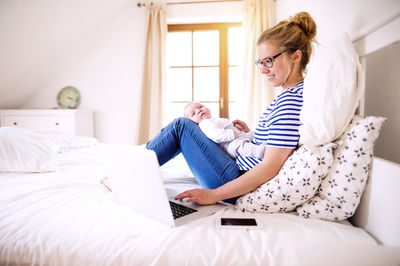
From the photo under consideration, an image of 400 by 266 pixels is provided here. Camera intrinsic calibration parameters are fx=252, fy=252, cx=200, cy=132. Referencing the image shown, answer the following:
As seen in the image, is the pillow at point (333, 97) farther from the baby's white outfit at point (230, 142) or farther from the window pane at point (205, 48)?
the window pane at point (205, 48)

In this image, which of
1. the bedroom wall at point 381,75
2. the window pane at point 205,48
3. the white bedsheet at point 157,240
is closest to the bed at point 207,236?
the white bedsheet at point 157,240

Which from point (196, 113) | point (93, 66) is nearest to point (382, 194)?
point (196, 113)

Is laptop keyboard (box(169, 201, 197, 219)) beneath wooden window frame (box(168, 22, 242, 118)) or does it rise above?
beneath

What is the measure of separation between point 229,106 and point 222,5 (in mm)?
1314

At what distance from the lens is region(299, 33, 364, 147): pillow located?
→ 2.53 ft

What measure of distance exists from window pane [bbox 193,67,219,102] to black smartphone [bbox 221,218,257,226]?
9.51 feet

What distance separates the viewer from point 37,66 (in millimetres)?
3164

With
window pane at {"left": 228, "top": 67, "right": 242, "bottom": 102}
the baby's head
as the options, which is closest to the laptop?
the baby's head

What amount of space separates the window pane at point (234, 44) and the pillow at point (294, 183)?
2848 mm

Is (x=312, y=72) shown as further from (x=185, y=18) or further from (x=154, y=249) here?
(x=185, y=18)

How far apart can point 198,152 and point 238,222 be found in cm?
40

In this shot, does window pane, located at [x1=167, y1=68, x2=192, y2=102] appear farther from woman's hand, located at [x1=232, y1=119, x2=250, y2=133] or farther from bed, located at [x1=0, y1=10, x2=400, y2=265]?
bed, located at [x1=0, y1=10, x2=400, y2=265]

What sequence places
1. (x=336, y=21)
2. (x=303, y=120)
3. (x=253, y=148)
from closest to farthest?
(x=303, y=120) < (x=253, y=148) < (x=336, y=21)

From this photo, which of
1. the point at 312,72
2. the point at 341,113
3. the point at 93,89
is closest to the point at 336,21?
the point at 312,72
